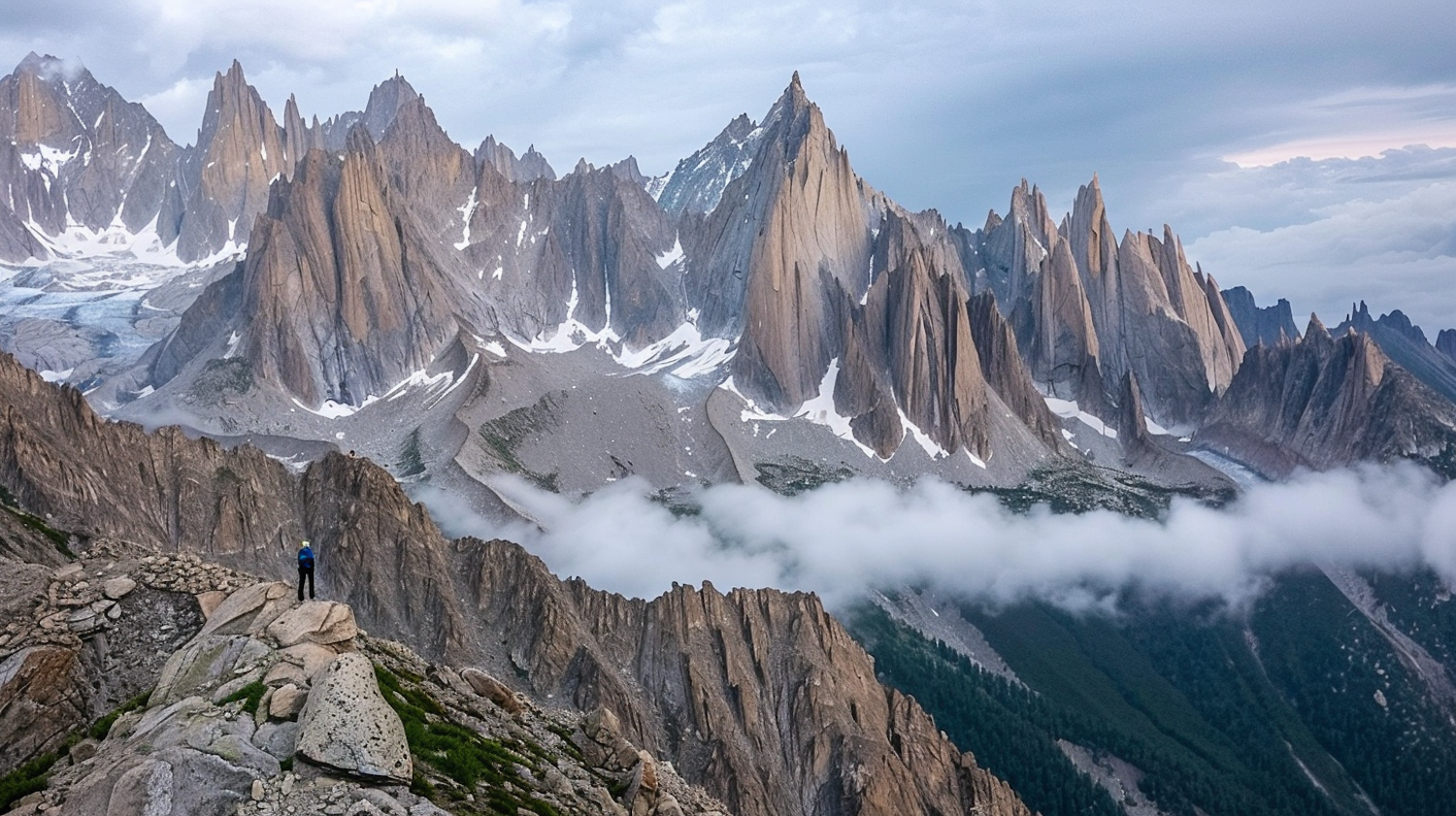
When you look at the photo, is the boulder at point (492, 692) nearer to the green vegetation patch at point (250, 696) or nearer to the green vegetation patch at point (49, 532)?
the green vegetation patch at point (250, 696)

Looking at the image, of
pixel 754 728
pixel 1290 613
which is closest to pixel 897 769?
pixel 754 728

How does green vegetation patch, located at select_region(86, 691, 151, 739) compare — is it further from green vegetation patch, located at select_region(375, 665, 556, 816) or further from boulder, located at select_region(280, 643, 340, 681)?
green vegetation patch, located at select_region(375, 665, 556, 816)

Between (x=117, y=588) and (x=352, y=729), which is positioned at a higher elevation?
(x=117, y=588)

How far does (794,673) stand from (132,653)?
74.7 metres

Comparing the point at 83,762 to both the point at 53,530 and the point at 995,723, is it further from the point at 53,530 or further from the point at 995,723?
the point at 995,723

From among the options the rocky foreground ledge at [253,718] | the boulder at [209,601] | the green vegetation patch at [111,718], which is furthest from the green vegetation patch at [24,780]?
the boulder at [209,601]

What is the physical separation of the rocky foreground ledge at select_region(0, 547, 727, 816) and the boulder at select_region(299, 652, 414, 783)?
0.12 ft

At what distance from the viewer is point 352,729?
2948 centimetres

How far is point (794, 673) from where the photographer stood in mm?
106625

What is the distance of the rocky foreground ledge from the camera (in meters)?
28.1

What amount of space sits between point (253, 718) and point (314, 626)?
5251 millimetres

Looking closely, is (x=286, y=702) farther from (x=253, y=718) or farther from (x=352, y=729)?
(x=352, y=729)

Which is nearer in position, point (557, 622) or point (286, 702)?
point (286, 702)

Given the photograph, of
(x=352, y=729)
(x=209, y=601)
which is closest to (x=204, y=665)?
(x=209, y=601)
